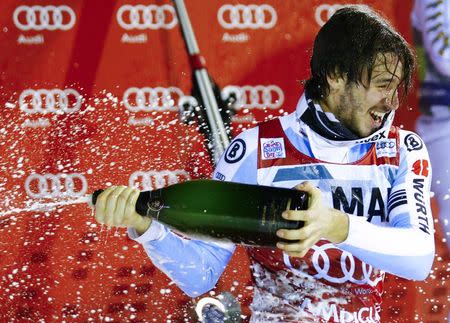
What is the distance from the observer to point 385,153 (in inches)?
56.6

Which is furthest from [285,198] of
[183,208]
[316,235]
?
[183,208]

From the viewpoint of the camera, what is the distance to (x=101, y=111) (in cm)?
211

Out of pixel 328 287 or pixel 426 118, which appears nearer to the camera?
pixel 328 287

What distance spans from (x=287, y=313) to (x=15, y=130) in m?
A: 1.04

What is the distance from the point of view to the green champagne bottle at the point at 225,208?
110 centimetres

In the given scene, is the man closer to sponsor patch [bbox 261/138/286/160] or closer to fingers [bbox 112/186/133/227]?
sponsor patch [bbox 261/138/286/160]

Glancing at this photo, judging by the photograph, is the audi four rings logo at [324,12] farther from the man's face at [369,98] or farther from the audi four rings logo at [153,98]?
the man's face at [369,98]

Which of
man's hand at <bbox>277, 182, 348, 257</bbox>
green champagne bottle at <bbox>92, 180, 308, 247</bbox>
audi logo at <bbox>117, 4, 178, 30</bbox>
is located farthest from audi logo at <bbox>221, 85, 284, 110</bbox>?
man's hand at <bbox>277, 182, 348, 257</bbox>

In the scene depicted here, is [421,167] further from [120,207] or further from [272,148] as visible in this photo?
[120,207]

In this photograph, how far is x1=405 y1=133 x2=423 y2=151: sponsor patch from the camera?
144cm

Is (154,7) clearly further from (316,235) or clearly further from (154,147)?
(316,235)

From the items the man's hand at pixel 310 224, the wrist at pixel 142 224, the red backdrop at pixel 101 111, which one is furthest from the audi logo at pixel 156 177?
the man's hand at pixel 310 224

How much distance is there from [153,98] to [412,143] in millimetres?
876

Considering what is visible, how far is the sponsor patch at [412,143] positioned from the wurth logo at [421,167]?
0.03 meters
